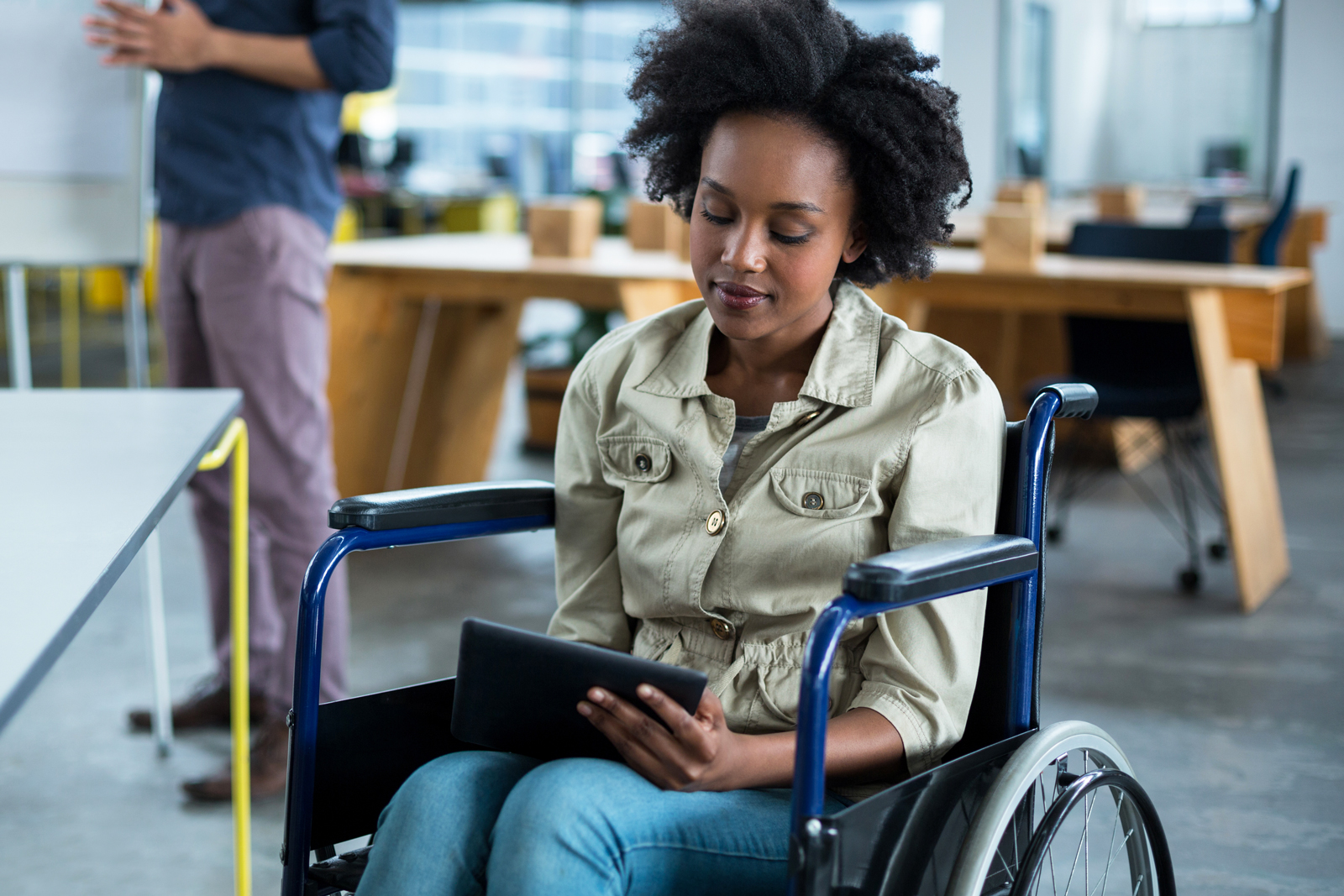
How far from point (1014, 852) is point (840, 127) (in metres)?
0.61

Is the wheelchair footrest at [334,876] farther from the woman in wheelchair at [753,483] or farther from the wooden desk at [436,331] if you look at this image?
the wooden desk at [436,331]

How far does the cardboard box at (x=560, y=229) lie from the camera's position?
3.35m

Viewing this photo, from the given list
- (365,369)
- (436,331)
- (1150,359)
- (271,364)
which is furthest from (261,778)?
(1150,359)

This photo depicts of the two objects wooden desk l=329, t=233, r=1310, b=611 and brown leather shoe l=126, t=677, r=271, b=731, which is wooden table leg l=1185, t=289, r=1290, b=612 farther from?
brown leather shoe l=126, t=677, r=271, b=731

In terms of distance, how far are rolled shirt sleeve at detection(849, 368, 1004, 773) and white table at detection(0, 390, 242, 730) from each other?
1.90ft

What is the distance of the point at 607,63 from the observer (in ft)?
33.8

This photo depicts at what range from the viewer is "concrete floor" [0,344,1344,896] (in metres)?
1.85

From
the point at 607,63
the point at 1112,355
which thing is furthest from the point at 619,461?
the point at 607,63

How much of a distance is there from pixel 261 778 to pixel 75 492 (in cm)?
97

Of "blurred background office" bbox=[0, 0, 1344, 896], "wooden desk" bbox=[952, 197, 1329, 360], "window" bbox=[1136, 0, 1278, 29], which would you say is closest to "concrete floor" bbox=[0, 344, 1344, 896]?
"blurred background office" bbox=[0, 0, 1344, 896]

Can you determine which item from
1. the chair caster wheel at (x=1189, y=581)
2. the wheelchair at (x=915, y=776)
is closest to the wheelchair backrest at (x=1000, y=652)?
the wheelchair at (x=915, y=776)

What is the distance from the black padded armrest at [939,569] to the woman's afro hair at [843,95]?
322 mm

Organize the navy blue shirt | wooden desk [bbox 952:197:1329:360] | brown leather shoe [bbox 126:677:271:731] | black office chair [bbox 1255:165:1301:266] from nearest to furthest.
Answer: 1. the navy blue shirt
2. brown leather shoe [bbox 126:677:271:731]
3. black office chair [bbox 1255:165:1301:266]
4. wooden desk [bbox 952:197:1329:360]

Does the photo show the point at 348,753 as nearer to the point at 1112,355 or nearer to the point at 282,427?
the point at 282,427
